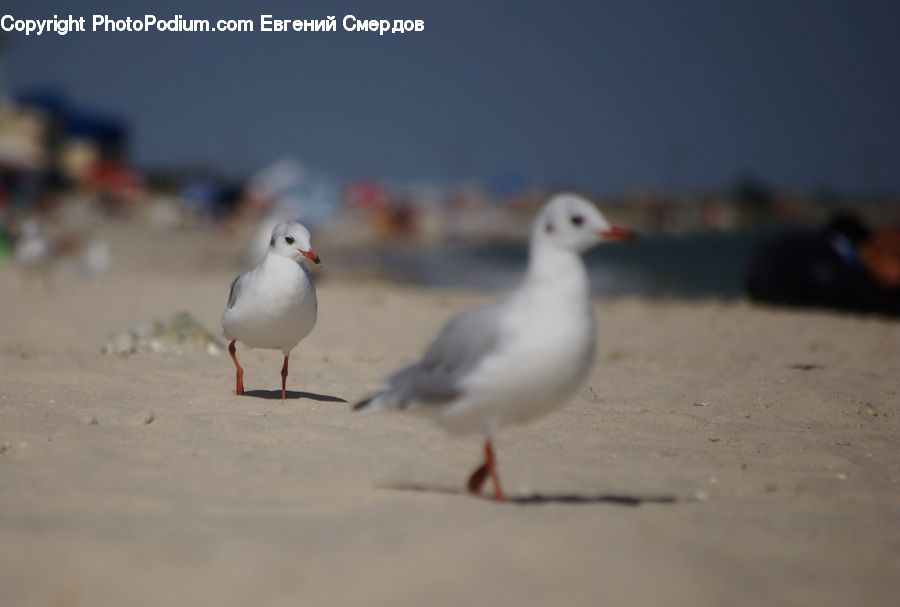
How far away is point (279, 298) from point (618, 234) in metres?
2.78

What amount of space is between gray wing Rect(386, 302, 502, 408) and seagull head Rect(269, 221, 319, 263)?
7.11 feet

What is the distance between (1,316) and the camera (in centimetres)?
1205

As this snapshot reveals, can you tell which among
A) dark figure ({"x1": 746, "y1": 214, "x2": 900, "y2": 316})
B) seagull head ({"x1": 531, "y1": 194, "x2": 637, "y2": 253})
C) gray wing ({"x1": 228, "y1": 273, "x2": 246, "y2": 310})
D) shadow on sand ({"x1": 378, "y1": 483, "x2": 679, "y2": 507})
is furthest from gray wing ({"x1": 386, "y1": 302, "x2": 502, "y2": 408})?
dark figure ({"x1": 746, "y1": 214, "x2": 900, "y2": 316})

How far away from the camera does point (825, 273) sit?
47.6 ft

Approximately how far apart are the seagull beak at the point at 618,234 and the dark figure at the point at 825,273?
37.8 feet

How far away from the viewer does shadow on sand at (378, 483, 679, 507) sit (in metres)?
4.05

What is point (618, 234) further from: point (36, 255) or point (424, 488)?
point (36, 255)

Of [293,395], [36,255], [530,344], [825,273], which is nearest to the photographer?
[530,344]

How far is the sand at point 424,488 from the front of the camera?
10.2 feet

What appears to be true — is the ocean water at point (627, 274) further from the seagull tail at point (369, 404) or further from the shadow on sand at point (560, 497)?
the seagull tail at point (369, 404)

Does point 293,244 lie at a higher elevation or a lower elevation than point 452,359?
higher

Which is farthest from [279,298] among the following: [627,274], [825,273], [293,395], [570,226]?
[627,274]

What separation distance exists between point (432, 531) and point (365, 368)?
A: 173 inches

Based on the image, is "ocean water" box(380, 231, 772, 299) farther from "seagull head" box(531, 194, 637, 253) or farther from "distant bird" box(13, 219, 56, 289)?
"seagull head" box(531, 194, 637, 253)
